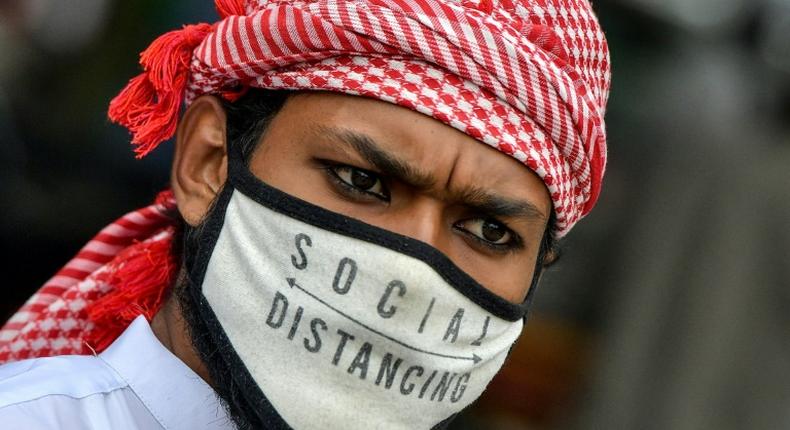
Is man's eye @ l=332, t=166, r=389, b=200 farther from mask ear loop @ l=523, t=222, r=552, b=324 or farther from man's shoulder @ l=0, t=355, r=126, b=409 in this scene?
man's shoulder @ l=0, t=355, r=126, b=409

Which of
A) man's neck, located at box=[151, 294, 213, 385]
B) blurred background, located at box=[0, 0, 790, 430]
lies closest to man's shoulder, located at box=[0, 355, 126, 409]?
man's neck, located at box=[151, 294, 213, 385]

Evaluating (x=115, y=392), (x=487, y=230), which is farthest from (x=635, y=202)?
(x=115, y=392)

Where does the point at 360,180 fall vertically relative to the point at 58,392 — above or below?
above

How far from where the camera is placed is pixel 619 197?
5324 mm

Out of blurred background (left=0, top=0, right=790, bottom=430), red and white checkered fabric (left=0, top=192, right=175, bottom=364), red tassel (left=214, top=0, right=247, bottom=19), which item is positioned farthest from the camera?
blurred background (left=0, top=0, right=790, bottom=430)

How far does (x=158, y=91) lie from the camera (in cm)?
239

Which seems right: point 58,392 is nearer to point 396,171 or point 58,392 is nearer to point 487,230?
point 396,171

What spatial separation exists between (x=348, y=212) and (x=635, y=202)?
3.44m

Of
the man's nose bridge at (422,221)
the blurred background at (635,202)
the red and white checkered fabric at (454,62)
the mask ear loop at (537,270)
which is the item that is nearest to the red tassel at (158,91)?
the red and white checkered fabric at (454,62)

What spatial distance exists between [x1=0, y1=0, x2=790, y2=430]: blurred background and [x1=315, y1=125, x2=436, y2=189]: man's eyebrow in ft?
9.25

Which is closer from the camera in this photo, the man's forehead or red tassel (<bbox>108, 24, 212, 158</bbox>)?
the man's forehead

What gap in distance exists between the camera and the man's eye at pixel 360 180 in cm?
210

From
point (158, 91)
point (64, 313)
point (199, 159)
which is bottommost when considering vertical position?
point (64, 313)

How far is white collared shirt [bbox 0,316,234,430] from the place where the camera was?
189 centimetres
